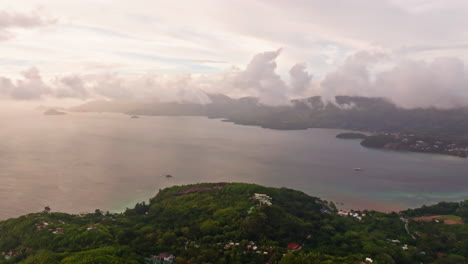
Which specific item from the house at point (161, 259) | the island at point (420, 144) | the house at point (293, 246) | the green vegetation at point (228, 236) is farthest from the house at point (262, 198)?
the island at point (420, 144)

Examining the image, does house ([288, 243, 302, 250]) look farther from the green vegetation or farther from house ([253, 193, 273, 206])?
house ([253, 193, 273, 206])

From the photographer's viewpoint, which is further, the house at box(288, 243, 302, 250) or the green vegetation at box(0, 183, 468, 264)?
the house at box(288, 243, 302, 250)

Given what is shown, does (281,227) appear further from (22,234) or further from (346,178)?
(346,178)

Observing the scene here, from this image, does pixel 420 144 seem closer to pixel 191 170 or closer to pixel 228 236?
pixel 191 170

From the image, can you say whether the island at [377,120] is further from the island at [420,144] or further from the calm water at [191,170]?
the calm water at [191,170]

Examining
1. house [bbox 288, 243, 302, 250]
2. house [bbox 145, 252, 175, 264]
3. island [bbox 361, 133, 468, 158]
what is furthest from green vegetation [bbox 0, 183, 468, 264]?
island [bbox 361, 133, 468, 158]

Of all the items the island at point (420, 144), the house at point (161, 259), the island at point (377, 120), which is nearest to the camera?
the house at point (161, 259)
